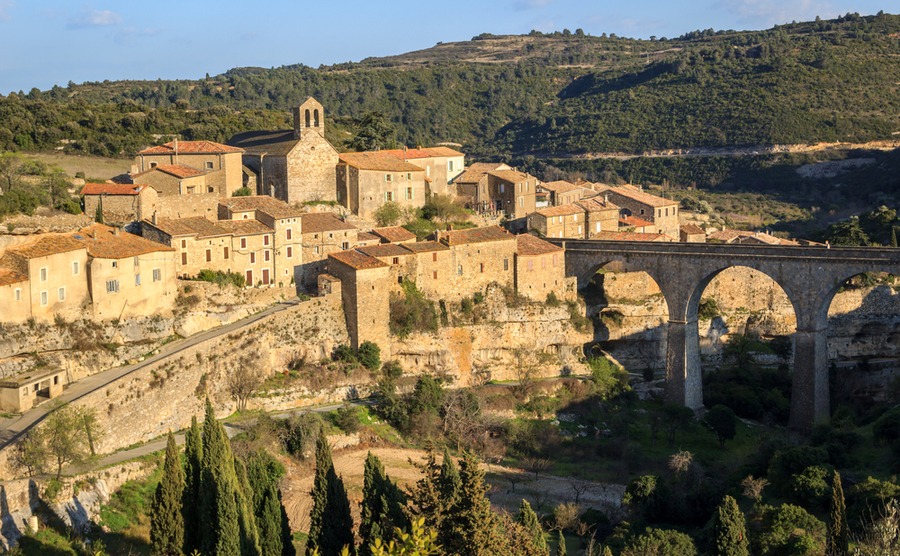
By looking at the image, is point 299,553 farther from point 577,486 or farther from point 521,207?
point 521,207

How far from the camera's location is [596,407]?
4931 centimetres

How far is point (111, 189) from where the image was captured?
47750 mm

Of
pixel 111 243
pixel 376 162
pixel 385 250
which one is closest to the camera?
pixel 111 243

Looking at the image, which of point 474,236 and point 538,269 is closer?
point 474,236

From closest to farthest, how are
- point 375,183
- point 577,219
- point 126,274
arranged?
1. point 126,274
2. point 375,183
3. point 577,219

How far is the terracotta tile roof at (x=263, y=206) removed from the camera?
161 ft

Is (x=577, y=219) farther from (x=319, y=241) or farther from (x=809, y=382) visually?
(x=809, y=382)

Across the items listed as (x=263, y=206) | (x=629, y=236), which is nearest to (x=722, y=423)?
(x=629, y=236)

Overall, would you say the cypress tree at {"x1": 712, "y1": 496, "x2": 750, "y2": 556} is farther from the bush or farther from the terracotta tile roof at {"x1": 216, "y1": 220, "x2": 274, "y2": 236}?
the terracotta tile roof at {"x1": 216, "y1": 220, "x2": 274, "y2": 236}

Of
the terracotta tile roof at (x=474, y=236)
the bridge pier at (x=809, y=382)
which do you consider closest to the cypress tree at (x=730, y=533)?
the bridge pier at (x=809, y=382)

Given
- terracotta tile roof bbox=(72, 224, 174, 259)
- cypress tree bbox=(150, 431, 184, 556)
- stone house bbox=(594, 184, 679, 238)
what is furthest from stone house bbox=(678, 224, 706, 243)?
cypress tree bbox=(150, 431, 184, 556)

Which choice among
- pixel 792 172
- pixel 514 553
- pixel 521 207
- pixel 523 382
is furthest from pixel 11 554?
pixel 792 172

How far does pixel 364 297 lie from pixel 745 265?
14091mm

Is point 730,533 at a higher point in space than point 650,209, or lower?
lower
